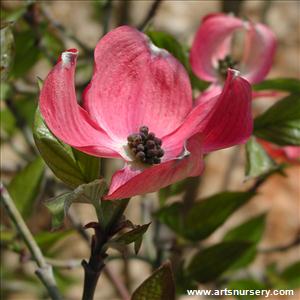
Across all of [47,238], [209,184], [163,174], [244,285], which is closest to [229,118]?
[163,174]

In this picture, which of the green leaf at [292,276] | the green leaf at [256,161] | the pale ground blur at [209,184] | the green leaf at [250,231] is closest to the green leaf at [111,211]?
the green leaf at [256,161]

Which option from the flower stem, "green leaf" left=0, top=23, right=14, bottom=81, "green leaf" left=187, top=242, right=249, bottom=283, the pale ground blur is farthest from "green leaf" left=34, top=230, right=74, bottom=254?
the pale ground blur

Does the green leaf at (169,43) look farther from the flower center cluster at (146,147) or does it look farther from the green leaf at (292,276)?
the green leaf at (292,276)

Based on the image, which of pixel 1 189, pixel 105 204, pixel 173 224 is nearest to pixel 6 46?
pixel 1 189

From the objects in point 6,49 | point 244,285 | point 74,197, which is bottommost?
point 244,285

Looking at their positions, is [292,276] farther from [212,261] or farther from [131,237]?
[131,237]
